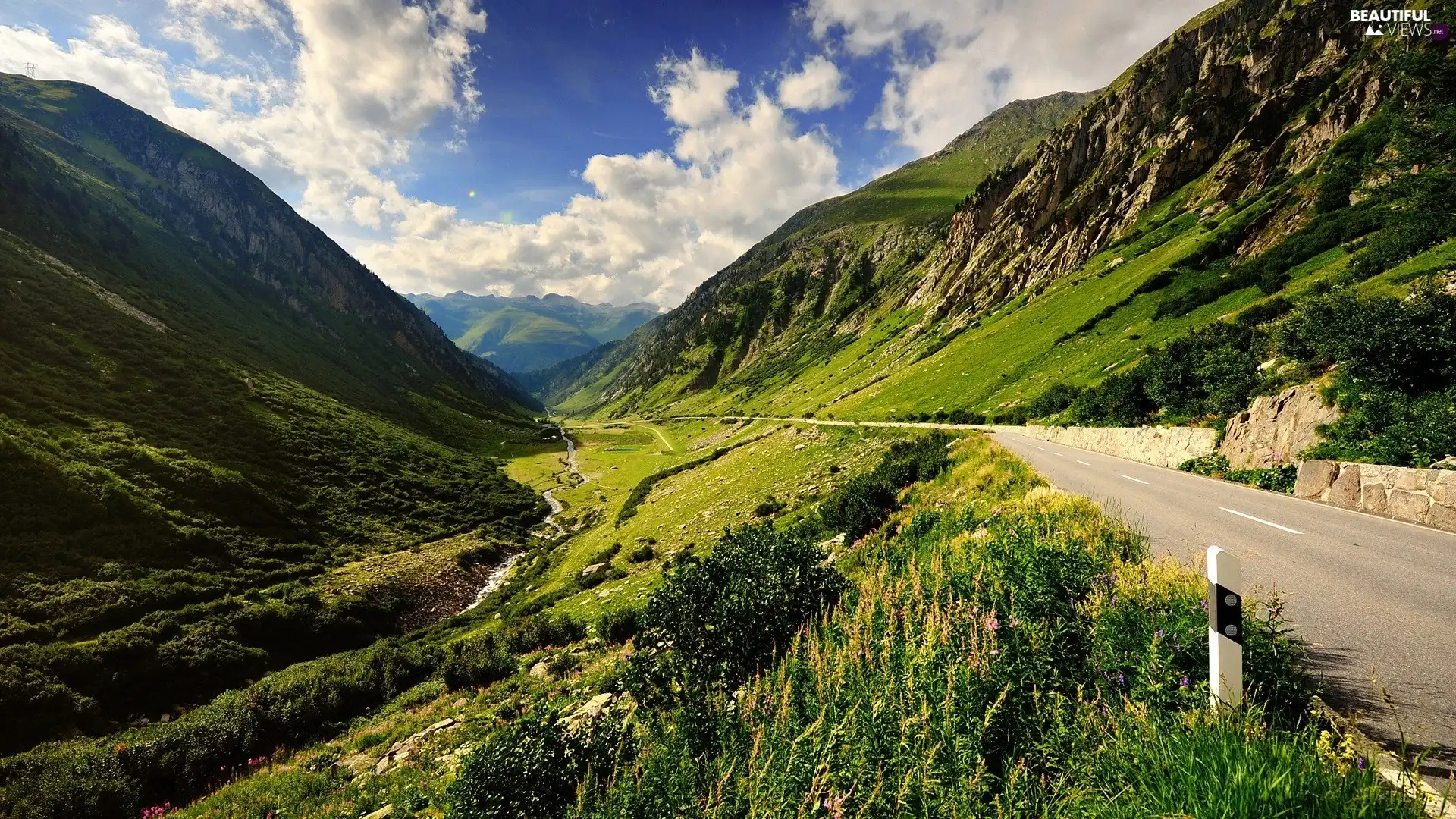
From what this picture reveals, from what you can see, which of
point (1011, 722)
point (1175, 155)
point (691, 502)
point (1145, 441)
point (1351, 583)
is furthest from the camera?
point (1175, 155)

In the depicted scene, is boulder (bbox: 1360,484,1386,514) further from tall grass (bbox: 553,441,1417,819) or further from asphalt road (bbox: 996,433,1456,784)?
tall grass (bbox: 553,441,1417,819)

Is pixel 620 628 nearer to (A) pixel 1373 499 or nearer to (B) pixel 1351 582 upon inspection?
(B) pixel 1351 582

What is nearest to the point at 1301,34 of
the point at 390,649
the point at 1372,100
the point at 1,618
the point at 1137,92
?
the point at 1137,92

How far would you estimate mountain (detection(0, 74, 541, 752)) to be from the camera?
2798 cm

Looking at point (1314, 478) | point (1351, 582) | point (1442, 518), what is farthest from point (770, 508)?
point (1442, 518)

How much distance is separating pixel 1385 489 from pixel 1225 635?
17.9m

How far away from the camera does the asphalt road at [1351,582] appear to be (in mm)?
5762

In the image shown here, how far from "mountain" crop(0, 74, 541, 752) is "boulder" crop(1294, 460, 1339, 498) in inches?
1990

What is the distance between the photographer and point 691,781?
620 centimetres

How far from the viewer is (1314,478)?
17250 mm

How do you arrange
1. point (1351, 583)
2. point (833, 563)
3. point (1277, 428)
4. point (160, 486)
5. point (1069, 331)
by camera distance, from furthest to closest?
point (1069, 331) < point (160, 486) < point (1277, 428) < point (833, 563) < point (1351, 583)

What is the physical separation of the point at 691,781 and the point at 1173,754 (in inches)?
196

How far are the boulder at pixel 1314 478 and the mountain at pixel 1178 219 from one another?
53.1 ft

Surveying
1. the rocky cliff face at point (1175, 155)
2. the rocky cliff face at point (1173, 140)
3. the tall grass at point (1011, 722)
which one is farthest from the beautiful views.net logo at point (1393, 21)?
the tall grass at point (1011, 722)
